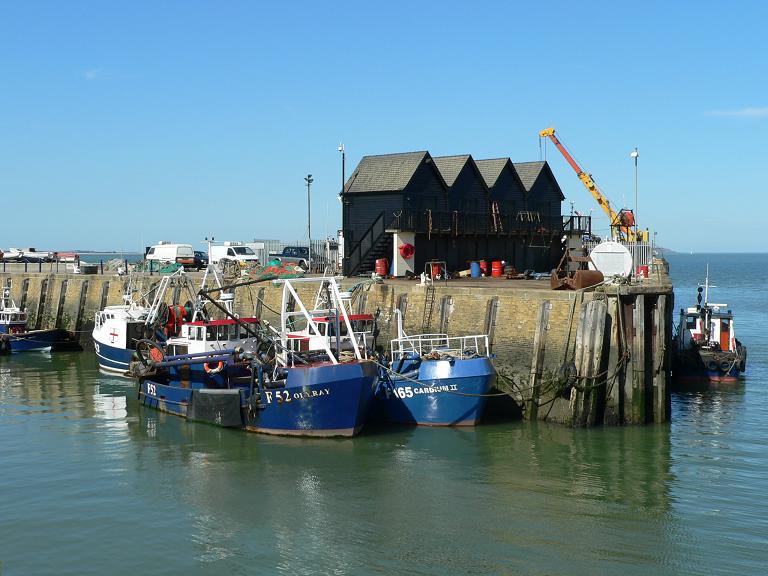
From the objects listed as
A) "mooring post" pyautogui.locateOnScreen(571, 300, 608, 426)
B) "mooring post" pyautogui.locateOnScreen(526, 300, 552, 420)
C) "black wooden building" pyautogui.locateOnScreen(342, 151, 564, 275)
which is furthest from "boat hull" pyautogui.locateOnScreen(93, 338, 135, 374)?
"mooring post" pyautogui.locateOnScreen(571, 300, 608, 426)

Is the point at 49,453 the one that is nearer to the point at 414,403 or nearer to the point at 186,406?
the point at 186,406

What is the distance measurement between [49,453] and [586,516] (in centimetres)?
1534

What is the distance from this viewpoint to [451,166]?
4775 cm

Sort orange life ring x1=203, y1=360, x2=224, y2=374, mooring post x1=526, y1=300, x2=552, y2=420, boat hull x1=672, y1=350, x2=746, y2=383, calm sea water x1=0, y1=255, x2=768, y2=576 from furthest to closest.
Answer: boat hull x1=672, y1=350, x2=746, y2=383 → orange life ring x1=203, y1=360, x2=224, y2=374 → mooring post x1=526, y1=300, x2=552, y2=420 → calm sea water x1=0, y1=255, x2=768, y2=576

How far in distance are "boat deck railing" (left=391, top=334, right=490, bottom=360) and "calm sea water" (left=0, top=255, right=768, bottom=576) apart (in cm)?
253

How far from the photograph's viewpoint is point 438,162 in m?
49.1

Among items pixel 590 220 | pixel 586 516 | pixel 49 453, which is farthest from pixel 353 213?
pixel 586 516

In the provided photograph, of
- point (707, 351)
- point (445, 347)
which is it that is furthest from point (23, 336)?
→ point (707, 351)

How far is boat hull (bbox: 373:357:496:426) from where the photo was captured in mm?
26219

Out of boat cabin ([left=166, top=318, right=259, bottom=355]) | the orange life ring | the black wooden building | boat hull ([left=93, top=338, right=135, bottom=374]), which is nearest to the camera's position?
the orange life ring

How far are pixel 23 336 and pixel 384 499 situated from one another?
31612 mm

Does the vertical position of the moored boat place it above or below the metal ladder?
below

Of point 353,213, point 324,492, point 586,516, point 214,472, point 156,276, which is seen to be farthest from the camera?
point 156,276

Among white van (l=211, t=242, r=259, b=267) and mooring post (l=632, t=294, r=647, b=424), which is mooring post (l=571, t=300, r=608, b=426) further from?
white van (l=211, t=242, r=259, b=267)
